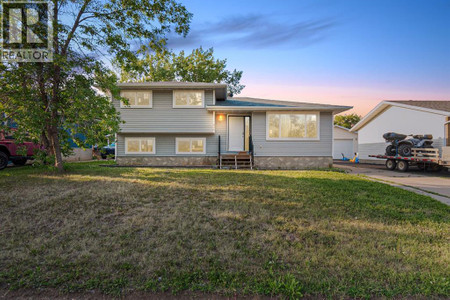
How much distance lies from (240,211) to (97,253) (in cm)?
242

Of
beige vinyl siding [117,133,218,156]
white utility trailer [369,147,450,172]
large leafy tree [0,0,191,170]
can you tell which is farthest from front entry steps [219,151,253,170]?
white utility trailer [369,147,450,172]

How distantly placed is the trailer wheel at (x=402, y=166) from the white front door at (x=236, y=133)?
868cm

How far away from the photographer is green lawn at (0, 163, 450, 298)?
2.18 m

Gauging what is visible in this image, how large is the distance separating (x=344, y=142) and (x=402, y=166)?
11283 millimetres

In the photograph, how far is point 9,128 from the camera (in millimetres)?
7496

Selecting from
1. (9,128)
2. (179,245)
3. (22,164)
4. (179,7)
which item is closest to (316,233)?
(179,245)

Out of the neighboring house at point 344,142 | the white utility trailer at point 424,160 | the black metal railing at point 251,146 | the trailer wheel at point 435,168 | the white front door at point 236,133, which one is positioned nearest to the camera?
the white utility trailer at point 424,160

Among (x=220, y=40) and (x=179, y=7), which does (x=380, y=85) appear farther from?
(x=179, y=7)

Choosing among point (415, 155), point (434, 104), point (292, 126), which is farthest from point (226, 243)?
point (434, 104)

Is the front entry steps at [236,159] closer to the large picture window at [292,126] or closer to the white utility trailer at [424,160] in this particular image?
the large picture window at [292,126]

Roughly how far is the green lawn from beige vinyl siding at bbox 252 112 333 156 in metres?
6.64

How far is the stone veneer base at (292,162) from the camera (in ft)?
39.6

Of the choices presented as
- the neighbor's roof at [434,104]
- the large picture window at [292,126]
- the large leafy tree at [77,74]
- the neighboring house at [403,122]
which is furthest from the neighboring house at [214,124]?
the neighbor's roof at [434,104]

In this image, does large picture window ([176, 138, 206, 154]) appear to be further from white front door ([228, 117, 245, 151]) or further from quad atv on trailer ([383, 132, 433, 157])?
quad atv on trailer ([383, 132, 433, 157])
